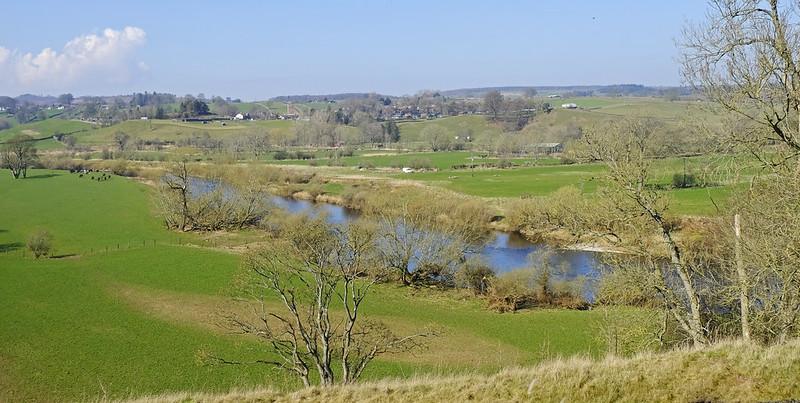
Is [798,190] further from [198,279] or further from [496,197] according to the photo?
[496,197]

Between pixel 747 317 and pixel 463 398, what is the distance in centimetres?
739

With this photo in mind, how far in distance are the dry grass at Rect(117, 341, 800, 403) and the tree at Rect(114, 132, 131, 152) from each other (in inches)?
5439

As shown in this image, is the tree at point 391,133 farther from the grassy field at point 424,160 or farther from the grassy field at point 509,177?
the grassy field at point 509,177

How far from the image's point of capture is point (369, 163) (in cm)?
10831

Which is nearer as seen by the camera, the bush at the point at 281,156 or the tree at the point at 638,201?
the tree at the point at 638,201

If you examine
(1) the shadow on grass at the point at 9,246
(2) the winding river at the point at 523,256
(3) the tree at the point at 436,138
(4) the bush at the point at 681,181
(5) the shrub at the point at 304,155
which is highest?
(3) the tree at the point at 436,138

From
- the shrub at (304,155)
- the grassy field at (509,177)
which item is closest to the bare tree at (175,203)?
the grassy field at (509,177)

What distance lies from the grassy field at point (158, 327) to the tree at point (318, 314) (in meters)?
1.27

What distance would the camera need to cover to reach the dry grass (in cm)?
916

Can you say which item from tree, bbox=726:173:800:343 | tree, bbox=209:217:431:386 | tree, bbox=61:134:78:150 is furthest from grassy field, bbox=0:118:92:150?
tree, bbox=726:173:800:343

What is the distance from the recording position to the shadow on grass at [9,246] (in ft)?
156

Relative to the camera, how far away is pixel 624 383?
9602 mm

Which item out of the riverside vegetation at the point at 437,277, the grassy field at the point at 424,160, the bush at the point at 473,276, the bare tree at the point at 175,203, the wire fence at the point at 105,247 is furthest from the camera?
the grassy field at the point at 424,160

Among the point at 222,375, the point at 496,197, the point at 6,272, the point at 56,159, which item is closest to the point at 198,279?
the point at 6,272
